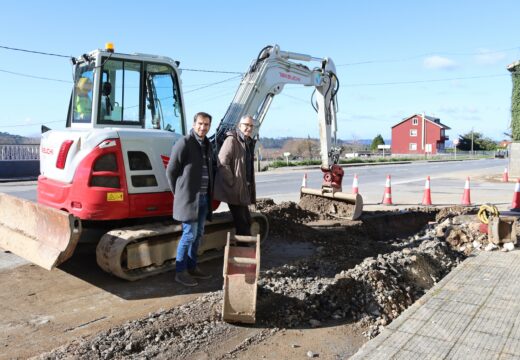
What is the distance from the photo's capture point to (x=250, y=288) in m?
4.45

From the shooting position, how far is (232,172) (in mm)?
5965

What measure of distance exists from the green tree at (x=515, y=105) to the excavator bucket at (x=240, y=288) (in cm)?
2657

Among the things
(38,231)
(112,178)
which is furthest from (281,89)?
(38,231)

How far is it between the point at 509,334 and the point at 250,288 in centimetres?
216

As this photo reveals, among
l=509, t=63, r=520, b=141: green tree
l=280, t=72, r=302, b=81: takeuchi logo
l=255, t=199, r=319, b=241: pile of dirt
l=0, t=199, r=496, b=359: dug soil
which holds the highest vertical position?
l=509, t=63, r=520, b=141: green tree

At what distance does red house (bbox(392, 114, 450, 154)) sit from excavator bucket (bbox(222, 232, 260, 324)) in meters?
85.7

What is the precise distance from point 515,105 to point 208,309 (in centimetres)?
2720

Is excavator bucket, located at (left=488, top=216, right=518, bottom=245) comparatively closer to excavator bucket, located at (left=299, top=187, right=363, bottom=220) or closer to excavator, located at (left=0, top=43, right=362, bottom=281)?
excavator bucket, located at (left=299, top=187, right=363, bottom=220)

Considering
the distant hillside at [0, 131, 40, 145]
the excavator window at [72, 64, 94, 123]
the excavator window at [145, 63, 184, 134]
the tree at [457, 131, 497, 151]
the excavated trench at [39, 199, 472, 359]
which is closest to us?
the excavated trench at [39, 199, 472, 359]

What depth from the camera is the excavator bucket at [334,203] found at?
395 inches

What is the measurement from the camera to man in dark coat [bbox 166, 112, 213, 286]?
5340 mm

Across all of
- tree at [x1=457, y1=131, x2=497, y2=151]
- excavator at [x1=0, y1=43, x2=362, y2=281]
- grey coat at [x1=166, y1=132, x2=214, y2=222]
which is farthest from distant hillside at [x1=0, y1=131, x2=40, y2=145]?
tree at [x1=457, y1=131, x2=497, y2=151]

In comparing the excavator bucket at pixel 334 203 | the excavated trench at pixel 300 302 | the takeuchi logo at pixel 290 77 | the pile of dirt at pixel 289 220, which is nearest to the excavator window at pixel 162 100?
the excavated trench at pixel 300 302

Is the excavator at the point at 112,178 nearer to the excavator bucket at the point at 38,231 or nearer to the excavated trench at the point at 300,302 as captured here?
the excavator bucket at the point at 38,231
